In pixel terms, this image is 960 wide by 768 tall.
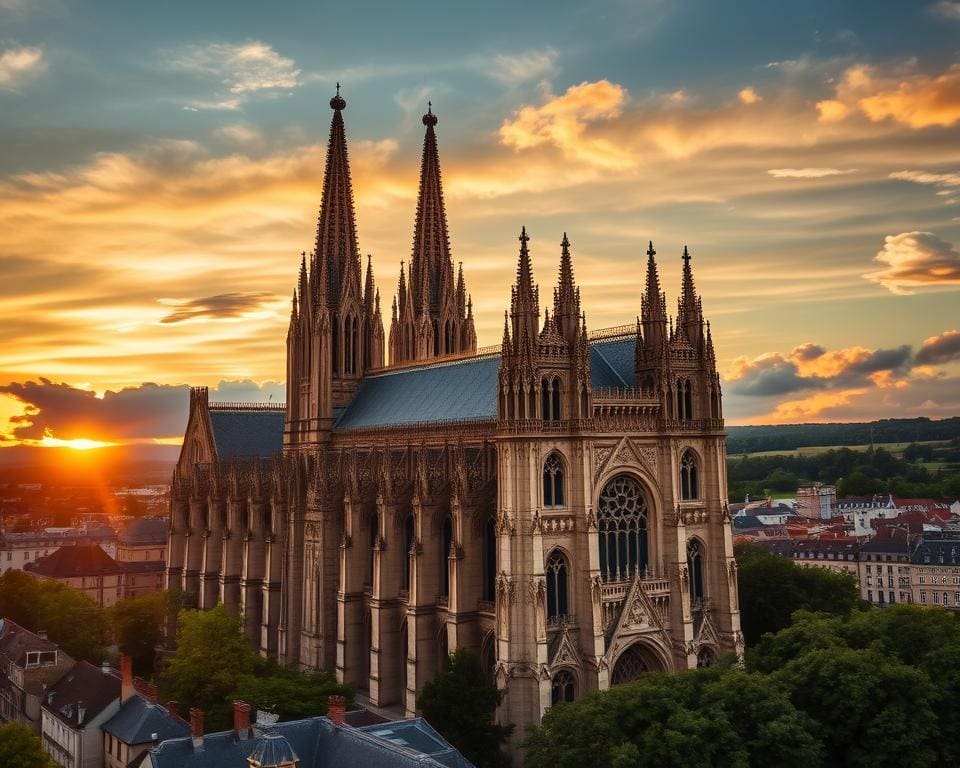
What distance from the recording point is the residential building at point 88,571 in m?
142

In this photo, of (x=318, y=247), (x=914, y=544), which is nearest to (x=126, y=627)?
(x=318, y=247)

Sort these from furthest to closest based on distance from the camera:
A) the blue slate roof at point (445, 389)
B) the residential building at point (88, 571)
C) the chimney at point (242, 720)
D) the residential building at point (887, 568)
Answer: the residential building at point (887, 568), the residential building at point (88, 571), the blue slate roof at point (445, 389), the chimney at point (242, 720)

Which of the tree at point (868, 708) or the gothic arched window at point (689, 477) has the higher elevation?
the gothic arched window at point (689, 477)

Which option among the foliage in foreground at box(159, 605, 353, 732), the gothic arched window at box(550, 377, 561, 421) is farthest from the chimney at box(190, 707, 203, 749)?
the gothic arched window at box(550, 377, 561, 421)

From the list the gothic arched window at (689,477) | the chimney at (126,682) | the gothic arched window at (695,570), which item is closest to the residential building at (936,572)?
the gothic arched window at (695,570)

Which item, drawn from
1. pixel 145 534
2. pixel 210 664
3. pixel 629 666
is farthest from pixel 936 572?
pixel 145 534

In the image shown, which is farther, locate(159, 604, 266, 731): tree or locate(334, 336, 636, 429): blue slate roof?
locate(334, 336, 636, 429): blue slate roof

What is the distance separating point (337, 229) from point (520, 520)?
50.9 metres

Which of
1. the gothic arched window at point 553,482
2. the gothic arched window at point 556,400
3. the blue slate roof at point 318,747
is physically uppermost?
the gothic arched window at point 556,400

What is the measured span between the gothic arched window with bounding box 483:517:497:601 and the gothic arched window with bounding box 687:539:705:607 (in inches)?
599

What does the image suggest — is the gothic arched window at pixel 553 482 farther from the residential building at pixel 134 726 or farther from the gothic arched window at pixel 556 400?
the residential building at pixel 134 726

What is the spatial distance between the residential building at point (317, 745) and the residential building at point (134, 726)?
10.8 metres

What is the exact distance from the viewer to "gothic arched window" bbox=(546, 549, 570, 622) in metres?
69.6

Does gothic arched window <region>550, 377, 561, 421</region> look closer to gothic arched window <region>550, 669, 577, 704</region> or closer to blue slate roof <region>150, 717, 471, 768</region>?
gothic arched window <region>550, 669, 577, 704</region>
